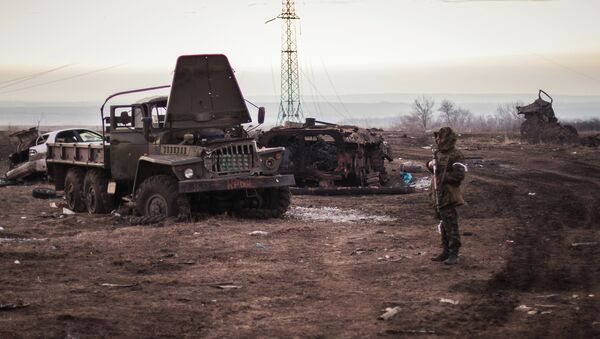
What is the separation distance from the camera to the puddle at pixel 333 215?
16188mm

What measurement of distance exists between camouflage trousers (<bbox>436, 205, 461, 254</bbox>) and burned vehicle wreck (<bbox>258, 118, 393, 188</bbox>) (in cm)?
1102

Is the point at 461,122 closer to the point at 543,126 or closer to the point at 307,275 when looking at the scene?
the point at 543,126

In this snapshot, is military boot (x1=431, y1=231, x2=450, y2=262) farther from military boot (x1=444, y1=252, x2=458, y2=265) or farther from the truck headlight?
the truck headlight

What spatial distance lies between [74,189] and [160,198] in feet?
13.1

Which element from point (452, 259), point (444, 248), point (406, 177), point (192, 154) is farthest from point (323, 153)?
point (452, 259)

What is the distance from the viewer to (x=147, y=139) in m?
16.3

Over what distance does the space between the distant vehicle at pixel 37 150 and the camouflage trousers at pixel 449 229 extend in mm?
14593

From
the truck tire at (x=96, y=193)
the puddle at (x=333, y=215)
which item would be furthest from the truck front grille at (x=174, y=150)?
the puddle at (x=333, y=215)

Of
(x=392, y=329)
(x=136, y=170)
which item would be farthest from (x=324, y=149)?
(x=392, y=329)

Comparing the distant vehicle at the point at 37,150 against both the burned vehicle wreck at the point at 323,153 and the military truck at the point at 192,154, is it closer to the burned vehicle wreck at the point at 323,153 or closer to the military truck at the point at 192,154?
the burned vehicle wreck at the point at 323,153

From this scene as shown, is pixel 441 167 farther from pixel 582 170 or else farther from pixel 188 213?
pixel 582 170

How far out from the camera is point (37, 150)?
25.5m

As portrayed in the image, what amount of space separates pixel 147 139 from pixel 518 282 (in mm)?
8604

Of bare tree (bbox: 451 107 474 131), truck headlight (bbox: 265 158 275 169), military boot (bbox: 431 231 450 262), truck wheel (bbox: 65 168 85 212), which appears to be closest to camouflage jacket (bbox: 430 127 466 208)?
military boot (bbox: 431 231 450 262)
